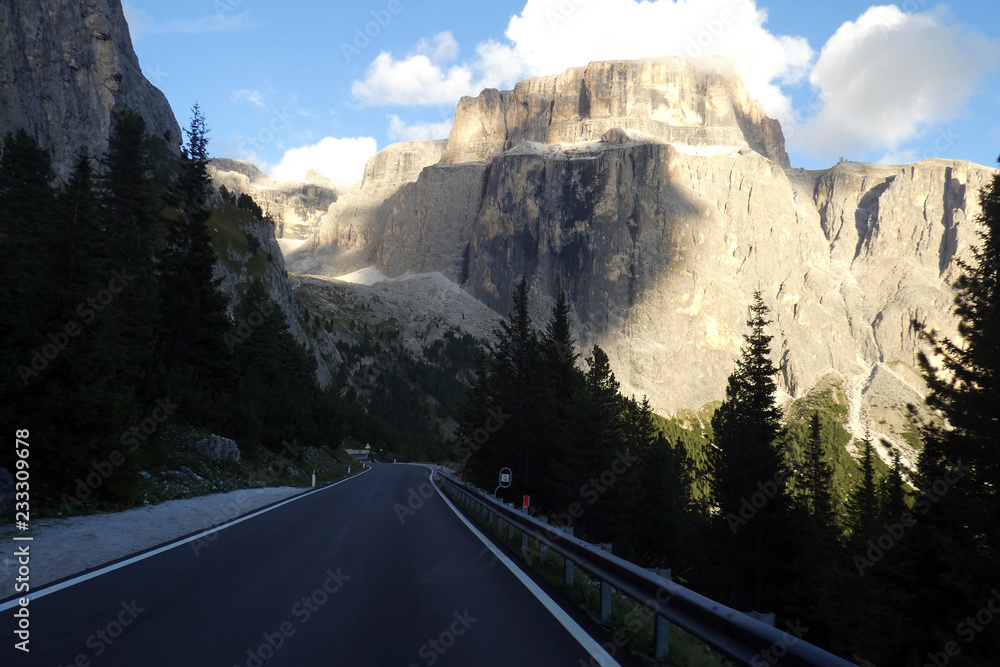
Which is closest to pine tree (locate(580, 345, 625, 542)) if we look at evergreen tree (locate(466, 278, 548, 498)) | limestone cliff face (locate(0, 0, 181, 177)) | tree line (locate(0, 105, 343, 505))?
evergreen tree (locate(466, 278, 548, 498))

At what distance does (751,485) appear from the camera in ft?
110

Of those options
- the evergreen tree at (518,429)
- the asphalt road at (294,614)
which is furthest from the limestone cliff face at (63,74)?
the asphalt road at (294,614)

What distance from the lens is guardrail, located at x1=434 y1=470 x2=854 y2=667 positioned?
3742mm

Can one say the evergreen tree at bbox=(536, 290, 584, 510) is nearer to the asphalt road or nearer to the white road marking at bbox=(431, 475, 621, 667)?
the white road marking at bbox=(431, 475, 621, 667)

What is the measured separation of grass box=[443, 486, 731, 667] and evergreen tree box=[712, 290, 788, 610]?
2409 cm

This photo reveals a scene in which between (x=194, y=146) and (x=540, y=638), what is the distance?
7174 centimetres

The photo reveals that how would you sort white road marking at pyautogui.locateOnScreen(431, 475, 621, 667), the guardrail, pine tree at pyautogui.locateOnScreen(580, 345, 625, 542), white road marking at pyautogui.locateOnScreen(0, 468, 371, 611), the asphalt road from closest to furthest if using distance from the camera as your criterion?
the guardrail < the asphalt road < white road marking at pyautogui.locateOnScreen(431, 475, 621, 667) < white road marking at pyautogui.locateOnScreen(0, 468, 371, 611) < pine tree at pyautogui.locateOnScreen(580, 345, 625, 542)

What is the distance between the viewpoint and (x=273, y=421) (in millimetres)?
42062

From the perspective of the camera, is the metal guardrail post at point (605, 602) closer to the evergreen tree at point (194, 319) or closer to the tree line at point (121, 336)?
the tree line at point (121, 336)

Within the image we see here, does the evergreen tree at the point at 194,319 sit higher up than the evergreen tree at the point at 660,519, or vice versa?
the evergreen tree at the point at 194,319

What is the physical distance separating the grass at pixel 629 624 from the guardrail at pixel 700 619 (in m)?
0.25

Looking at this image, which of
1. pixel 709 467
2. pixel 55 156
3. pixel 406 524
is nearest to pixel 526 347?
pixel 709 467

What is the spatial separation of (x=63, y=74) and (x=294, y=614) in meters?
104

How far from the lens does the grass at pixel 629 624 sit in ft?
19.0
